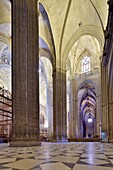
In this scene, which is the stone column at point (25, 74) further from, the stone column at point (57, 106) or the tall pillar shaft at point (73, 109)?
the tall pillar shaft at point (73, 109)

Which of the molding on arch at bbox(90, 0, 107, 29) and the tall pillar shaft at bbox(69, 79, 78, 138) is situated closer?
the molding on arch at bbox(90, 0, 107, 29)

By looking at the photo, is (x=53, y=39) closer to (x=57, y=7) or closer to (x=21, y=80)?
(x=57, y=7)

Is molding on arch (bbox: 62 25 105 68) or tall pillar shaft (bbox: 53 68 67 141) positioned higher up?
molding on arch (bbox: 62 25 105 68)

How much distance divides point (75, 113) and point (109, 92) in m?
15.1

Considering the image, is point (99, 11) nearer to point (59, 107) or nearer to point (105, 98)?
point (105, 98)

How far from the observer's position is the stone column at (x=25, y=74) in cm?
841

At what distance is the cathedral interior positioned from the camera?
13.8ft

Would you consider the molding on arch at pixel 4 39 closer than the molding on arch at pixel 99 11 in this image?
No

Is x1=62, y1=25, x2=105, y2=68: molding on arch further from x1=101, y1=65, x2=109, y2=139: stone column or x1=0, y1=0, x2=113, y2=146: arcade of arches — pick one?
x1=101, y1=65, x2=109, y2=139: stone column

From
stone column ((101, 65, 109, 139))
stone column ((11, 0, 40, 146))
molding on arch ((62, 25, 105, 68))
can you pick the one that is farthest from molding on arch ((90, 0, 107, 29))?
stone column ((11, 0, 40, 146))

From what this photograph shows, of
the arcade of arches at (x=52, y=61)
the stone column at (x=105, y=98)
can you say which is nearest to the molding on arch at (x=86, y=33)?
the arcade of arches at (x=52, y=61)

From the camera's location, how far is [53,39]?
18.9m

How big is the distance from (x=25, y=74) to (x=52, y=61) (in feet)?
36.1

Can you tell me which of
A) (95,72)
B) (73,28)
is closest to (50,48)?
(73,28)
